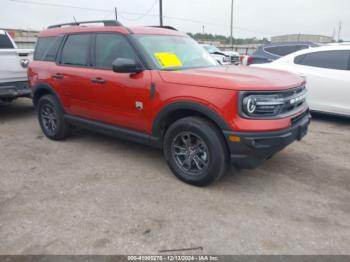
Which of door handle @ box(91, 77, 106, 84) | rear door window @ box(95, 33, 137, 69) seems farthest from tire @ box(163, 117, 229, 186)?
door handle @ box(91, 77, 106, 84)

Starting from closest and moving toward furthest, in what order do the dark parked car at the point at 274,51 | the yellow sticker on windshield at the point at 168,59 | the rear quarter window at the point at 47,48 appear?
the yellow sticker on windshield at the point at 168,59, the rear quarter window at the point at 47,48, the dark parked car at the point at 274,51

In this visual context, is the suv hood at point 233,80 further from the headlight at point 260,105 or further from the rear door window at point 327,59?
the rear door window at point 327,59

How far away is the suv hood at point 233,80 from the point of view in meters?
2.99

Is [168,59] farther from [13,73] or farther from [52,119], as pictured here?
[13,73]

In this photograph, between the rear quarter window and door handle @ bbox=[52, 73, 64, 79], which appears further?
the rear quarter window

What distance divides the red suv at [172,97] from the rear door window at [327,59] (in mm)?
2898

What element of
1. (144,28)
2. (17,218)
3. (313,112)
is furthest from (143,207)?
(313,112)

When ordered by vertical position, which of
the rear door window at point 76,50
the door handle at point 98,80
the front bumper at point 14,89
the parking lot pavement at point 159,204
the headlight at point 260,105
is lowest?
the parking lot pavement at point 159,204

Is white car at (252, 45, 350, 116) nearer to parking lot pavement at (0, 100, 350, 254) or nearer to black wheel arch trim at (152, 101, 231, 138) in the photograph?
parking lot pavement at (0, 100, 350, 254)

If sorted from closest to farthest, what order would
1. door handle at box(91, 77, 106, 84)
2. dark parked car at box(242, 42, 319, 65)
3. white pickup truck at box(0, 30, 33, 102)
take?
door handle at box(91, 77, 106, 84), white pickup truck at box(0, 30, 33, 102), dark parked car at box(242, 42, 319, 65)

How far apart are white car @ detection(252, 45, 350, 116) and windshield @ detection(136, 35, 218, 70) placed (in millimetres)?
2863

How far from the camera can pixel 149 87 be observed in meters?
3.59

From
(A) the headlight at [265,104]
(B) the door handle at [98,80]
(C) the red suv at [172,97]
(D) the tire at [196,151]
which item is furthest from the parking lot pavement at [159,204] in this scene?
(B) the door handle at [98,80]

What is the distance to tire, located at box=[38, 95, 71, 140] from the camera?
197 inches
